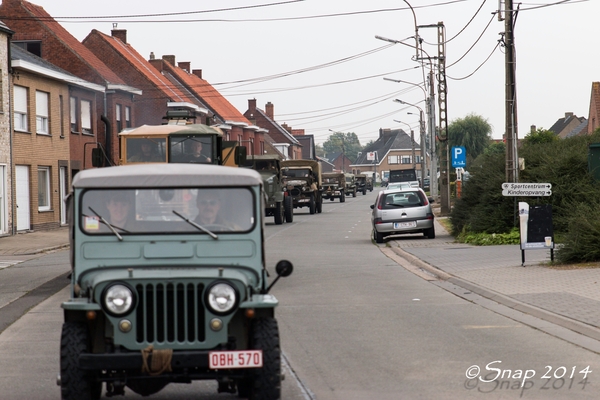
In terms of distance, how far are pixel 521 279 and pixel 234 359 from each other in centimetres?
986

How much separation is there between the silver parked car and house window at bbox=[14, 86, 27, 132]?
1394 centimetres

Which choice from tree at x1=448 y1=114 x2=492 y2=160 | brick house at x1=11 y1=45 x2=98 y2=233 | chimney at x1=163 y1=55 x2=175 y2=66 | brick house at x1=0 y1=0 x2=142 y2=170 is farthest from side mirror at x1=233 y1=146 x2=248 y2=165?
tree at x1=448 y1=114 x2=492 y2=160

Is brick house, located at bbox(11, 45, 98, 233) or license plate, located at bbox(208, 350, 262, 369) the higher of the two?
brick house, located at bbox(11, 45, 98, 233)

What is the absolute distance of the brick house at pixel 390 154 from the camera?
16025 cm

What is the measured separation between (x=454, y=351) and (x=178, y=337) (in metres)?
3.71

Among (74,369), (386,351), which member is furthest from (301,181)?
(74,369)

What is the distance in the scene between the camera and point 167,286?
19.5 feet

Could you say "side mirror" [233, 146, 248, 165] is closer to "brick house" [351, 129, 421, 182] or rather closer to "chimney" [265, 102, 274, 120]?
"chimney" [265, 102, 274, 120]

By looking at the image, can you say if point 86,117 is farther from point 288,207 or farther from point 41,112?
point 288,207

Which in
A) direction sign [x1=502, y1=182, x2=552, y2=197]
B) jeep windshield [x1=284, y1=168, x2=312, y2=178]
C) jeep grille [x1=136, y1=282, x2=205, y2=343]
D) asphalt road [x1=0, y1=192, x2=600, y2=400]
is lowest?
asphalt road [x1=0, y1=192, x2=600, y2=400]

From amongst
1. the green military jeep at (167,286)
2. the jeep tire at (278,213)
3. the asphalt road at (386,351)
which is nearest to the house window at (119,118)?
the jeep tire at (278,213)

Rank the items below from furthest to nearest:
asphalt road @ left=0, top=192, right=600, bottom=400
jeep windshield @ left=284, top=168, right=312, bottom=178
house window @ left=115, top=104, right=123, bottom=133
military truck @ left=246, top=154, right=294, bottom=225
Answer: jeep windshield @ left=284, top=168, right=312, bottom=178 → house window @ left=115, top=104, right=123, bottom=133 → military truck @ left=246, top=154, right=294, bottom=225 → asphalt road @ left=0, top=192, right=600, bottom=400

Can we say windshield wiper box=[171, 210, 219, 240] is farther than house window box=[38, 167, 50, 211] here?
No

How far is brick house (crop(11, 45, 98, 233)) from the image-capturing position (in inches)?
1262
